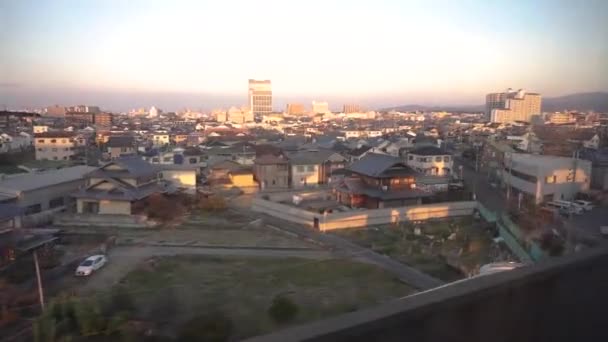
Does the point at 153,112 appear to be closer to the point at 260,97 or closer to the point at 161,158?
the point at 260,97

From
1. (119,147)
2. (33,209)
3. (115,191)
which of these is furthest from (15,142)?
(115,191)

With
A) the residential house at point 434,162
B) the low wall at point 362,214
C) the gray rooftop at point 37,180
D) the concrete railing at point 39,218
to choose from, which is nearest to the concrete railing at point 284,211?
the low wall at point 362,214

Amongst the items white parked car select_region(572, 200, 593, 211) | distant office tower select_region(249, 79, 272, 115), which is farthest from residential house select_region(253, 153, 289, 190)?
distant office tower select_region(249, 79, 272, 115)

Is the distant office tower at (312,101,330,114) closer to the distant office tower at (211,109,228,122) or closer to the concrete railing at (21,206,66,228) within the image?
the distant office tower at (211,109,228,122)

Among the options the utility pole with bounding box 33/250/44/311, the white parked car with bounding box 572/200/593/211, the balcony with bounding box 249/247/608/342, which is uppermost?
the balcony with bounding box 249/247/608/342

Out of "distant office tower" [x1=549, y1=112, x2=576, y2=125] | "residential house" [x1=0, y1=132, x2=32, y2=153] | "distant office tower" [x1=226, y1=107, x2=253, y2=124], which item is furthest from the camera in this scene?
"distant office tower" [x1=226, y1=107, x2=253, y2=124]

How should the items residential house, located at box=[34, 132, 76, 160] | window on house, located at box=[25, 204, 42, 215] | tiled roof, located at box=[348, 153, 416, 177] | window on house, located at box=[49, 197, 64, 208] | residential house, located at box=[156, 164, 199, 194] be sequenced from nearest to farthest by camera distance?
window on house, located at box=[25, 204, 42, 215] → window on house, located at box=[49, 197, 64, 208] → tiled roof, located at box=[348, 153, 416, 177] → residential house, located at box=[156, 164, 199, 194] → residential house, located at box=[34, 132, 76, 160]

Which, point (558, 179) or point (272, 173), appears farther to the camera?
point (272, 173)

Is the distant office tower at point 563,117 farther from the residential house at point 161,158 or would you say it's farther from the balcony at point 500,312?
the residential house at point 161,158
